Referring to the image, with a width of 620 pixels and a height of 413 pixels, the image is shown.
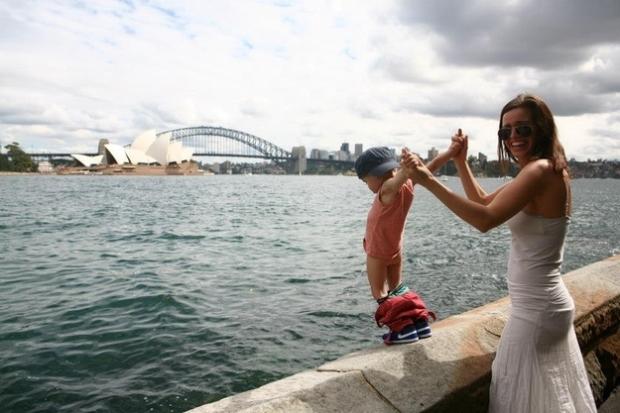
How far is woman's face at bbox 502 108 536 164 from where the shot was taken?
5.99 feet

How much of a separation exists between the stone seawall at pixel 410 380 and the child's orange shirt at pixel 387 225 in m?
0.48

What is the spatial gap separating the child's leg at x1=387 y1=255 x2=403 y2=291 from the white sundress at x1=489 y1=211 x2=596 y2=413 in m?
0.73

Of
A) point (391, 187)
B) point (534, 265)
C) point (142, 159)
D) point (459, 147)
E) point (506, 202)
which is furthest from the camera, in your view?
point (142, 159)

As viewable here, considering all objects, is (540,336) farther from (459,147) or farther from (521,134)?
(459,147)

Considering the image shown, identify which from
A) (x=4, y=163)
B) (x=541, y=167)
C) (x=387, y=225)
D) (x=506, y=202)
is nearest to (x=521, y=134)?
(x=541, y=167)

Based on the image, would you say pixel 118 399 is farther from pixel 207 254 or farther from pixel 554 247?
pixel 207 254

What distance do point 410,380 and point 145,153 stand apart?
345 ft

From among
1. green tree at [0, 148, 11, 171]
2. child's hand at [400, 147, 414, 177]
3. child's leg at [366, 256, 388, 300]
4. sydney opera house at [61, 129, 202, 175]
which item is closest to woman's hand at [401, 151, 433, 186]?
child's hand at [400, 147, 414, 177]

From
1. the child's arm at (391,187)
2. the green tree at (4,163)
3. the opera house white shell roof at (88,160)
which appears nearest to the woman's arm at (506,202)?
the child's arm at (391,187)

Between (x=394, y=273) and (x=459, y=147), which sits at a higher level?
(x=459, y=147)

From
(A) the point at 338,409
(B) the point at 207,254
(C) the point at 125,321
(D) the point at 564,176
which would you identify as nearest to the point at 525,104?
(D) the point at 564,176

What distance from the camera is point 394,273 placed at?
98.3 inches

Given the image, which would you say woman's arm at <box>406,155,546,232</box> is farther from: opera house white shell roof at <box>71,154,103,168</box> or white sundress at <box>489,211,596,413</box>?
opera house white shell roof at <box>71,154,103,168</box>

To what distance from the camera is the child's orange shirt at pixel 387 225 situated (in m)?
2.33
